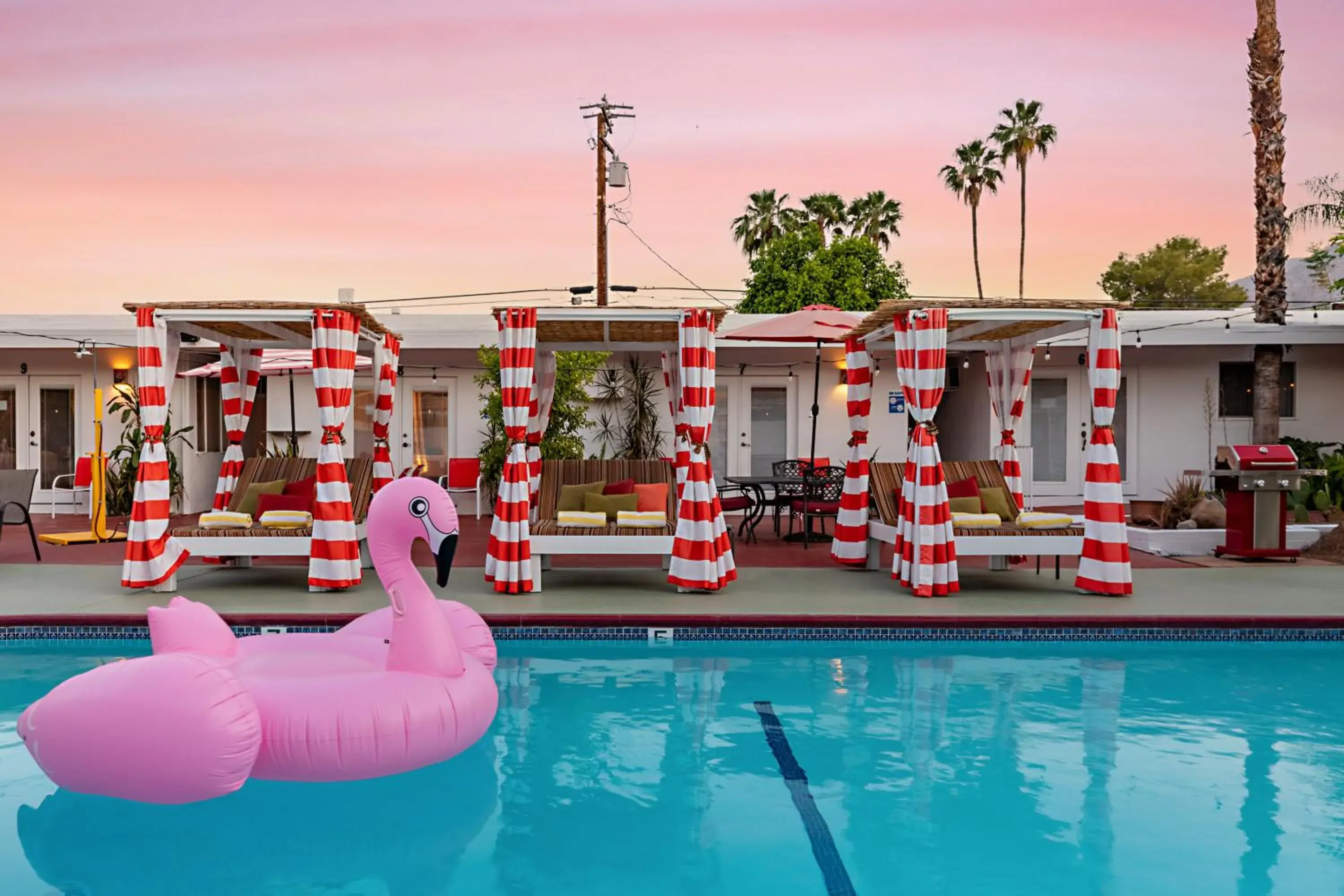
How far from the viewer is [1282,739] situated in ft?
16.8

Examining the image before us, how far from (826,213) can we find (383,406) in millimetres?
26374

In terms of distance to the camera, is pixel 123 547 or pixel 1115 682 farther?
pixel 123 547

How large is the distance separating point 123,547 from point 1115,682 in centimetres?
974

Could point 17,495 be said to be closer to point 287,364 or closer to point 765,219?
point 287,364

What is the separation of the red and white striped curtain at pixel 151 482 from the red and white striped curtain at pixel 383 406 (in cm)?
176

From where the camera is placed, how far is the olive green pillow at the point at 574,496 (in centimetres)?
912

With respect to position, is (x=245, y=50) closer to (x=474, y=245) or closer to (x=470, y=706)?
(x=474, y=245)

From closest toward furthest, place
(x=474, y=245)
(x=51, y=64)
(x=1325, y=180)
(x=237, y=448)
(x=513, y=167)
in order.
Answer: (x=237, y=448), (x=51, y=64), (x=1325, y=180), (x=513, y=167), (x=474, y=245)

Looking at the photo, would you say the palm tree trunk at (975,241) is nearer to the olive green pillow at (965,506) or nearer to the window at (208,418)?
the window at (208,418)

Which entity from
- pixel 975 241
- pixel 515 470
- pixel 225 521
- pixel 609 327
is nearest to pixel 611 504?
pixel 515 470

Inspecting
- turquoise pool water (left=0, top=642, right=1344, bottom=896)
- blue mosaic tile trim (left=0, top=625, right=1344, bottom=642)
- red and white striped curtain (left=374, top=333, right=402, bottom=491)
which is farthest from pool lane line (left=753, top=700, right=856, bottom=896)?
red and white striped curtain (left=374, top=333, right=402, bottom=491)

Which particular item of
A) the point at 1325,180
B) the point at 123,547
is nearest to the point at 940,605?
the point at 123,547

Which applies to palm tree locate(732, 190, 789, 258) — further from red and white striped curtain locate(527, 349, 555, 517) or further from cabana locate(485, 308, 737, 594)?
cabana locate(485, 308, 737, 594)

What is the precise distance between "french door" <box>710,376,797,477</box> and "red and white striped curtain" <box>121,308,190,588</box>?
340 inches
